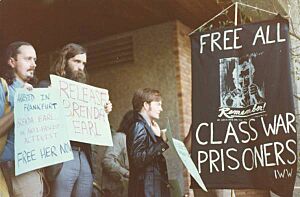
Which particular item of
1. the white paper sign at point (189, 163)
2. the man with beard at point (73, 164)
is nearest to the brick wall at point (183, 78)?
the white paper sign at point (189, 163)

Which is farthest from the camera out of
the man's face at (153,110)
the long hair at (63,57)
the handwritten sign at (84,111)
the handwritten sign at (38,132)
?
the man's face at (153,110)

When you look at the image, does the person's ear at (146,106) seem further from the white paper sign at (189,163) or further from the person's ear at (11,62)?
the person's ear at (11,62)

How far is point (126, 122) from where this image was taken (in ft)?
17.4

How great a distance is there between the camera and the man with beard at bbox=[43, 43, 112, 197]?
13.9 ft

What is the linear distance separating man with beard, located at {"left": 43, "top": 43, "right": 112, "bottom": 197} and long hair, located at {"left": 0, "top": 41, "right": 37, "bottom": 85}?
38 centimetres

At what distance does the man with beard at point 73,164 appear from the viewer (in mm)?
4230

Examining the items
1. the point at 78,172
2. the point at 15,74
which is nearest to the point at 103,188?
the point at 78,172

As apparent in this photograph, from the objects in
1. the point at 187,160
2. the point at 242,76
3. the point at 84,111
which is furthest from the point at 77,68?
the point at 242,76

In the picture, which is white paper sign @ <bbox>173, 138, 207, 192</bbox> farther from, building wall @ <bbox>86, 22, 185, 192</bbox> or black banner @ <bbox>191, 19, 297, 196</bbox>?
building wall @ <bbox>86, 22, 185, 192</bbox>

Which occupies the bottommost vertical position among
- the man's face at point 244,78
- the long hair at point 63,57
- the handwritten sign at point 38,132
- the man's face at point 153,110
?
the handwritten sign at point 38,132

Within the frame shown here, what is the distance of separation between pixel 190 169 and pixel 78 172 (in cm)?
111

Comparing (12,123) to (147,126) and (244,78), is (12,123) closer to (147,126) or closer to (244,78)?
(147,126)

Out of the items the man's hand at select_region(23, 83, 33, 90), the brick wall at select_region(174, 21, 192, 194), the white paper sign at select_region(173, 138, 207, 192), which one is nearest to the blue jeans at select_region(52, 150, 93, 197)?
the man's hand at select_region(23, 83, 33, 90)

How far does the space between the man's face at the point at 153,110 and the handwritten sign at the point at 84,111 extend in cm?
67
